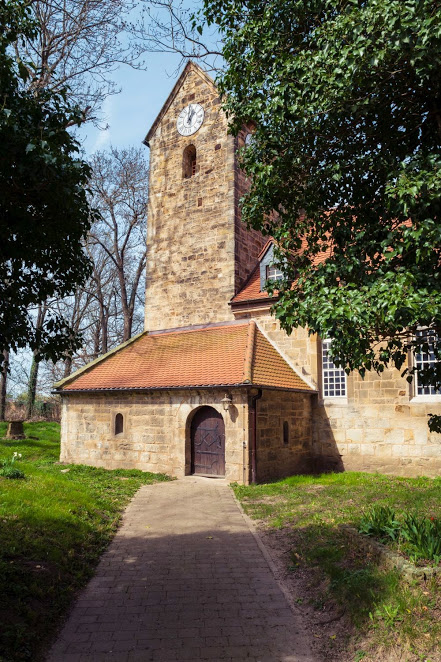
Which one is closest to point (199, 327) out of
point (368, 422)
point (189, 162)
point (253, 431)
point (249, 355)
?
point (249, 355)

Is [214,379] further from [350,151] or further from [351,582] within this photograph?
[351,582]

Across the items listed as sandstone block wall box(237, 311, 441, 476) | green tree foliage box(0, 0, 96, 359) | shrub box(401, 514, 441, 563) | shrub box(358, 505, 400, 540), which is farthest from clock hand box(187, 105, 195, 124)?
shrub box(401, 514, 441, 563)

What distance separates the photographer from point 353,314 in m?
4.82

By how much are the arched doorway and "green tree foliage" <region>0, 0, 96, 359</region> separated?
8.09m

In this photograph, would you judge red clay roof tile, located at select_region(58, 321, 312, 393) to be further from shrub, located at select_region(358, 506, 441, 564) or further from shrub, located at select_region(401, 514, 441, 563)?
shrub, located at select_region(401, 514, 441, 563)

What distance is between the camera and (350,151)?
6156mm

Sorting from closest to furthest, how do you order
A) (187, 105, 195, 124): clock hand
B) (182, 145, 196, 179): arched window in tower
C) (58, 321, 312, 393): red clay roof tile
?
1. (58, 321, 312, 393): red clay roof tile
2. (182, 145, 196, 179): arched window in tower
3. (187, 105, 195, 124): clock hand

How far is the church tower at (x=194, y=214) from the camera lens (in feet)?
56.6

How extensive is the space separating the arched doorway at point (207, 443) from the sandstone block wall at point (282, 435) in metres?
1.14

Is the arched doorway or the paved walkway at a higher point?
the arched doorway

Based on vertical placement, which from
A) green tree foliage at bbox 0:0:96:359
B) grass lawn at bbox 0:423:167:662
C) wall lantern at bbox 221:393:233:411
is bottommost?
grass lawn at bbox 0:423:167:662

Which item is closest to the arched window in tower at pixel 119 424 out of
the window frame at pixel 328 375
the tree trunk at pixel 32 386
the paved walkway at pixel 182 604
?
→ the window frame at pixel 328 375

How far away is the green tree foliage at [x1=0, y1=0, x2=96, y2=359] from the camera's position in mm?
Answer: 4379

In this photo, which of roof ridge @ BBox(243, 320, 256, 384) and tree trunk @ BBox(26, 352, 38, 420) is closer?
roof ridge @ BBox(243, 320, 256, 384)
